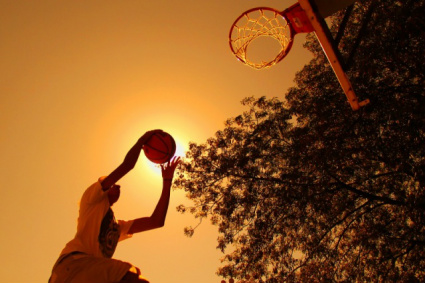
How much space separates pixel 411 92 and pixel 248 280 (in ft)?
25.0

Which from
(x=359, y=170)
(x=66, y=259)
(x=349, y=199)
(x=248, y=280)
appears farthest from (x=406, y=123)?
(x=66, y=259)

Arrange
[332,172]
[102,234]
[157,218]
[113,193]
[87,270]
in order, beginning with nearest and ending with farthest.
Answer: [87,270] < [102,234] < [113,193] < [157,218] < [332,172]

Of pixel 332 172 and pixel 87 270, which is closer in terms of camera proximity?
pixel 87 270

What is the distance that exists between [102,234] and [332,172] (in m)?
8.25

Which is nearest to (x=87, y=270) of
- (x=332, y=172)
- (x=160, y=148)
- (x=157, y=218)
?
(x=157, y=218)

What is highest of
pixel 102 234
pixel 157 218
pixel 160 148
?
pixel 160 148

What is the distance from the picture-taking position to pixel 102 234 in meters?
2.54

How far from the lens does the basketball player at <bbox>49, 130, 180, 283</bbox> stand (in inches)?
82.7

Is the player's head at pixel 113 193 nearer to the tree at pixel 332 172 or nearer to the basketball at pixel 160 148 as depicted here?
the basketball at pixel 160 148

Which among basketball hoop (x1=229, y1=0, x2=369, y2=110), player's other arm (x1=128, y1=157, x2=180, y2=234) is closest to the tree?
basketball hoop (x1=229, y1=0, x2=369, y2=110)

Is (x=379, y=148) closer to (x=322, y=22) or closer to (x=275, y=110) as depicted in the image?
(x=275, y=110)

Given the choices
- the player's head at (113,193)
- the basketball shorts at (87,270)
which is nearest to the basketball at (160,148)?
the player's head at (113,193)

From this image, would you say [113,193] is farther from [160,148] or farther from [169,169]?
[160,148]

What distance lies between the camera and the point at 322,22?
479cm
